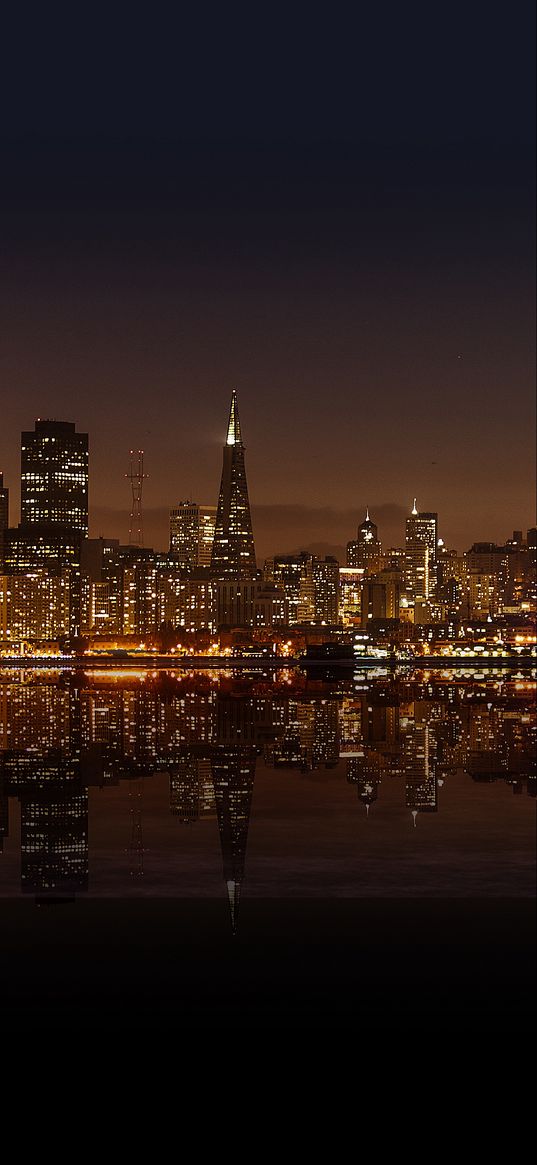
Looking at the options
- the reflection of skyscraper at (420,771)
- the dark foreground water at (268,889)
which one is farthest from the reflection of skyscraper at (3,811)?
the reflection of skyscraper at (420,771)

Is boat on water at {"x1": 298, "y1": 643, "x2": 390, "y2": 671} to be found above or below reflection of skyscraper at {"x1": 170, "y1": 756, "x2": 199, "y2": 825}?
above

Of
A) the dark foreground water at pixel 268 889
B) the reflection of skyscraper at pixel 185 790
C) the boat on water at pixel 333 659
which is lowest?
the dark foreground water at pixel 268 889

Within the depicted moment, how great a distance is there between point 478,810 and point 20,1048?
1450 cm

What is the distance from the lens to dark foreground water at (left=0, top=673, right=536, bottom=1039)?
1250cm

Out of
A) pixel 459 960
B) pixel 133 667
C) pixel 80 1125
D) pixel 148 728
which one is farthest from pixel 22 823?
pixel 133 667

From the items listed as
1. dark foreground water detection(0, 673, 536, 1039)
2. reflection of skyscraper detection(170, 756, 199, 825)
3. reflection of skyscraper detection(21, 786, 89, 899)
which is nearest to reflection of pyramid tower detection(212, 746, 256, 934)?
dark foreground water detection(0, 673, 536, 1039)

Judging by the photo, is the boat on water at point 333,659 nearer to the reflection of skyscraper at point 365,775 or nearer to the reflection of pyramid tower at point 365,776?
the reflection of skyscraper at point 365,775

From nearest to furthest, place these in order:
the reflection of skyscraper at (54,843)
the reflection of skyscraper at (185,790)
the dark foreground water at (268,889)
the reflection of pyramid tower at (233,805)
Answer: the dark foreground water at (268,889) < the reflection of skyscraper at (54,843) < the reflection of pyramid tower at (233,805) < the reflection of skyscraper at (185,790)

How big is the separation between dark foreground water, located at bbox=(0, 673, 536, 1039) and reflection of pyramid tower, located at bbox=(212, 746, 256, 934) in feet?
0.22

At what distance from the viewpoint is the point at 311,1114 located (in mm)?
10375

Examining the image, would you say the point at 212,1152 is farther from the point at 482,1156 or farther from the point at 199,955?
the point at 199,955

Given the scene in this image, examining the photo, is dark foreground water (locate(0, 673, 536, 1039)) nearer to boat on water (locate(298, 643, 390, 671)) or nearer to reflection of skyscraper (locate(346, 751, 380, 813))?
reflection of skyscraper (locate(346, 751, 380, 813))

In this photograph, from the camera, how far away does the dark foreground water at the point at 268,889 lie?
12500 mm

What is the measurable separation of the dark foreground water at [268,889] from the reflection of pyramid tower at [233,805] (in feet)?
0.22
